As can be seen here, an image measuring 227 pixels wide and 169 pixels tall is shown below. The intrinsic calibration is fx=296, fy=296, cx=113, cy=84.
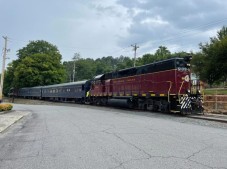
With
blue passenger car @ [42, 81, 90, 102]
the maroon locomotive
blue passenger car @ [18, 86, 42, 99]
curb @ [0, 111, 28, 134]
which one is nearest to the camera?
curb @ [0, 111, 28, 134]

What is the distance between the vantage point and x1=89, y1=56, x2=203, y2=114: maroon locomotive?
21.1 meters

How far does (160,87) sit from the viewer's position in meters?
23.0

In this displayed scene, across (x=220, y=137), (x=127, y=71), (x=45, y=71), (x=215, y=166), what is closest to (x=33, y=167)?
(x=215, y=166)

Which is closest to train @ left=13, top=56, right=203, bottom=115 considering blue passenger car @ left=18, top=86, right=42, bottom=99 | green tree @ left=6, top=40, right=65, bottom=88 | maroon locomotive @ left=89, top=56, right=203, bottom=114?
maroon locomotive @ left=89, top=56, right=203, bottom=114

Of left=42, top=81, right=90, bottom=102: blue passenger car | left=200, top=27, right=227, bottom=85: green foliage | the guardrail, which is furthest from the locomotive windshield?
left=42, top=81, right=90, bottom=102: blue passenger car

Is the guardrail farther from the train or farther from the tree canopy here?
the tree canopy

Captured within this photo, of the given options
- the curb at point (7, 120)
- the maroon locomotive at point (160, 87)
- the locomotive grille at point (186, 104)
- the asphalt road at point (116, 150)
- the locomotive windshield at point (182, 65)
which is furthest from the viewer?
the locomotive windshield at point (182, 65)

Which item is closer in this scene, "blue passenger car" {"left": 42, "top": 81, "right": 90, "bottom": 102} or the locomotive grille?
the locomotive grille

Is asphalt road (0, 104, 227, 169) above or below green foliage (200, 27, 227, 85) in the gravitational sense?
below

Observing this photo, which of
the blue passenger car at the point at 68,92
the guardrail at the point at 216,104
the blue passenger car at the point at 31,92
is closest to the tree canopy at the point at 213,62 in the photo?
the guardrail at the point at 216,104

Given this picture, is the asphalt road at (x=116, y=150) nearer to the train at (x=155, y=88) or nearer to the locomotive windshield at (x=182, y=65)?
the train at (x=155, y=88)

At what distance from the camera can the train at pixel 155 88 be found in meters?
21.2

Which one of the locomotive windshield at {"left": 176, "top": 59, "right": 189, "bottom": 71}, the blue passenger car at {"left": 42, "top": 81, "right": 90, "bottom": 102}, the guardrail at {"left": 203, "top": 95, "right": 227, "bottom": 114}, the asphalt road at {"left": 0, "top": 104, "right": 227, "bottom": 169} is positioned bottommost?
the asphalt road at {"left": 0, "top": 104, "right": 227, "bottom": 169}

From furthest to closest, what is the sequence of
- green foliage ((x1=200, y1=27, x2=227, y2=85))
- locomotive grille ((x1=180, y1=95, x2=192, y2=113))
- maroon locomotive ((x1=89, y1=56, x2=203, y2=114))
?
green foliage ((x1=200, y1=27, x2=227, y2=85)) → maroon locomotive ((x1=89, y1=56, x2=203, y2=114)) → locomotive grille ((x1=180, y1=95, x2=192, y2=113))
